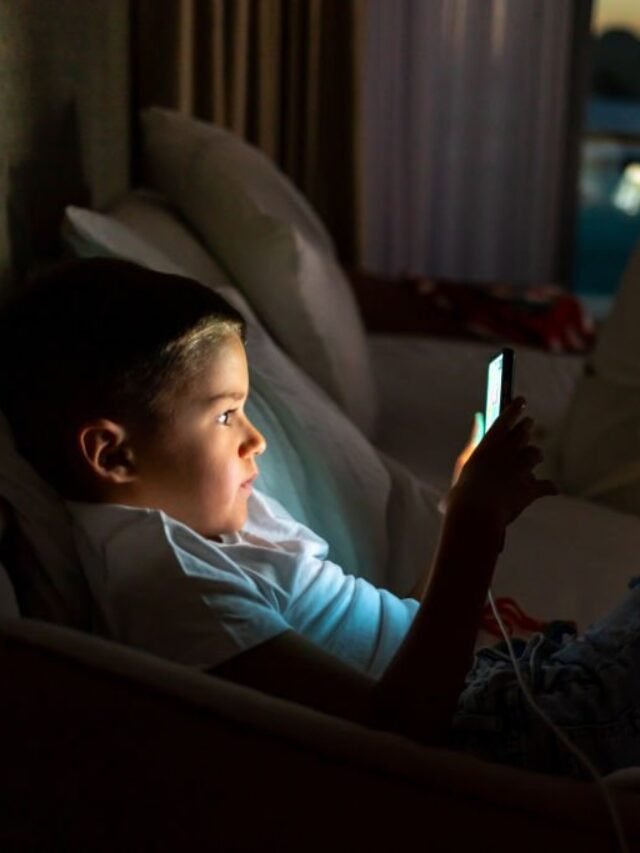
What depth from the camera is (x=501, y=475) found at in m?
1.02

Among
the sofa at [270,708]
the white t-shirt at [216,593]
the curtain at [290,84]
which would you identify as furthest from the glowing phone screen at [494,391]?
the curtain at [290,84]

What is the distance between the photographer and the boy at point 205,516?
0.98 m

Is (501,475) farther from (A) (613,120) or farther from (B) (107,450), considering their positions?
(A) (613,120)

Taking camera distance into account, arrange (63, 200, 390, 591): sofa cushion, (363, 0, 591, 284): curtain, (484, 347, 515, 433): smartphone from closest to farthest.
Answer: (484, 347, 515, 433): smartphone < (63, 200, 390, 591): sofa cushion < (363, 0, 591, 284): curtain

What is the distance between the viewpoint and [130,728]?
0.92 meters

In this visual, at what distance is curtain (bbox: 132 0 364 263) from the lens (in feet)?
9.74

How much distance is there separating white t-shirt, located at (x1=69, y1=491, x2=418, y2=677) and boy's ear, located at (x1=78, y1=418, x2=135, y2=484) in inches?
1.2

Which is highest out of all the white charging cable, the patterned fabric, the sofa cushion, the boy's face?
the boy's face

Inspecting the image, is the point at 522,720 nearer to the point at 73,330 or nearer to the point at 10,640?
the point at 10,640

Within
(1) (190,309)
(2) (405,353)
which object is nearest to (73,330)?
(1) (190,309)

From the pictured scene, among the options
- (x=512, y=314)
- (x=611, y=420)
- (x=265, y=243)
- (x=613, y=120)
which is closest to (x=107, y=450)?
(x=265, y=243)

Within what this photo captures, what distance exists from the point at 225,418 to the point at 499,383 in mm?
246

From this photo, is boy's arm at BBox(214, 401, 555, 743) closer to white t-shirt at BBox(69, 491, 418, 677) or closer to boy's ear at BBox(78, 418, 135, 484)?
white t-shirt at BBox(69, 491, 418, 677)

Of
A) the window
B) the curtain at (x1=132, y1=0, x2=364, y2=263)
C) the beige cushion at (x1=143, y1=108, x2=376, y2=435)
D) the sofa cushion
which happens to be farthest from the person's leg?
the window
